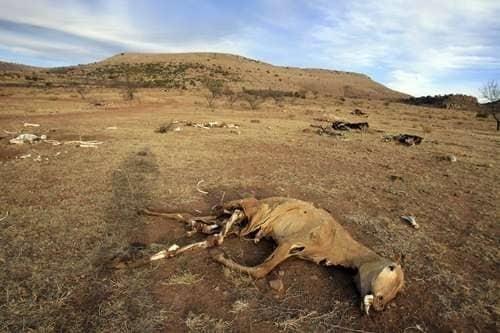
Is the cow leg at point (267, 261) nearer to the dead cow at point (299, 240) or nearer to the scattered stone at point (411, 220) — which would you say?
the dead cow at point (299, 240)

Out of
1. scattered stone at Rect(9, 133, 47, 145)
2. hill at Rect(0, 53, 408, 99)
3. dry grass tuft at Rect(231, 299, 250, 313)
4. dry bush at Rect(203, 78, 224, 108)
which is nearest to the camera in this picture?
dry grass tuft at Rect(231, 299, 250, 313)

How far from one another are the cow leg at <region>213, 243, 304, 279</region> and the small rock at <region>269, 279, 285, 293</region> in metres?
0.12

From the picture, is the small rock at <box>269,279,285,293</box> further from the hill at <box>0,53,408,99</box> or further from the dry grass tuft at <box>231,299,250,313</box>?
the hill at <box>0,53,408,99</box>

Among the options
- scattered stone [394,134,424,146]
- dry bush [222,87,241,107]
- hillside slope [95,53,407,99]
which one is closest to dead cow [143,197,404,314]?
scattered stone [394,134,424,146]

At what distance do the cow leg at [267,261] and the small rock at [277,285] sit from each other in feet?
0.40

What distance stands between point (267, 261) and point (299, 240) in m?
0.46

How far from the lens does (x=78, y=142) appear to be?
9.91 meters

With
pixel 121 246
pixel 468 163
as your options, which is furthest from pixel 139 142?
pixel 468 163

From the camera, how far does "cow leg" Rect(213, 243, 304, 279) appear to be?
3.77m

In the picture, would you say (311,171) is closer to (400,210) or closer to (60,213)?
(400,210)

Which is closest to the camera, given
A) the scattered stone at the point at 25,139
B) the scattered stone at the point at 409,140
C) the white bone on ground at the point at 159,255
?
the white bone on ground at the point at 159,255

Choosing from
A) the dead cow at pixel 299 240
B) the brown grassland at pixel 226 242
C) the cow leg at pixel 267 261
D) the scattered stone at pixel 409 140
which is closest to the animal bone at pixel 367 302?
the dead cow at pixel 299 240

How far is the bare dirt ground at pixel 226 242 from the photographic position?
3.29 metres

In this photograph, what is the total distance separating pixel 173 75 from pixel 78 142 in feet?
154
